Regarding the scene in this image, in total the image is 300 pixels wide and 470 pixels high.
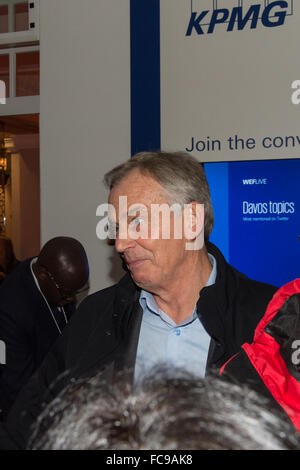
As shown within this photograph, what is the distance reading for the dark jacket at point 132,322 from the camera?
140cm

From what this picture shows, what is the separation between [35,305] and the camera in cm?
258

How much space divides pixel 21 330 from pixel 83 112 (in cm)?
230

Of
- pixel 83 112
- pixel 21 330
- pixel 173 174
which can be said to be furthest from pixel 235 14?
pixel 173 174

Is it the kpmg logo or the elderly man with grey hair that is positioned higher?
the kpmg logo

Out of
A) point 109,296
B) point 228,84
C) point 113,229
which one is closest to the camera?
point 113,229

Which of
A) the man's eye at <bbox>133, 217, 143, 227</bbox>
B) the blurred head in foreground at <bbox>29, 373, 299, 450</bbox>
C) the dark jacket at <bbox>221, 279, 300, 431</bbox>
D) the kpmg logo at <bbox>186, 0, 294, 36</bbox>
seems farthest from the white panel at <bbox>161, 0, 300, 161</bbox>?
the blurred head in foreground at <bbox>29, 373, 299, 450</bbox>

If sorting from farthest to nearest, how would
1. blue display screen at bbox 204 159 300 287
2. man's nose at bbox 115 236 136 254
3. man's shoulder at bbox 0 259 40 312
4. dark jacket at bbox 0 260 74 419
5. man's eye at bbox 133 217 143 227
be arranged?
blue display screen at bbox 204 159 300 287 < man's shoulder at bbox 0 259 40 312 < dark jacket at bbox 0 260 74 419 < man's nose at bbox 115 236 136 254 < man's eye at bbox 133 217 143 227

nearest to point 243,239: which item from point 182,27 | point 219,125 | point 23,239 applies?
point 219,125

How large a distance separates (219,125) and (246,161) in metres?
0.32

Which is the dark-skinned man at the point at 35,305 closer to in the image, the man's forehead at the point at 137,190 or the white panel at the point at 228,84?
the man's forehead at the point at 137,190

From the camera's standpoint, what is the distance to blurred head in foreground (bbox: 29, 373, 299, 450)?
35 centimetres

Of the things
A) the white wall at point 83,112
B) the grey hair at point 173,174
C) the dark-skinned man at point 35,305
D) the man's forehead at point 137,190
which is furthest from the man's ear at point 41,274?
the white wall at point 83,112

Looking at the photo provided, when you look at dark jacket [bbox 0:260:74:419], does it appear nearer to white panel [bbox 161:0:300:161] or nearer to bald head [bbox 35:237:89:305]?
bald head [bbox 35:237:89:305]

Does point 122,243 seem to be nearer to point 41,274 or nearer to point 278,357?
point 278,357
